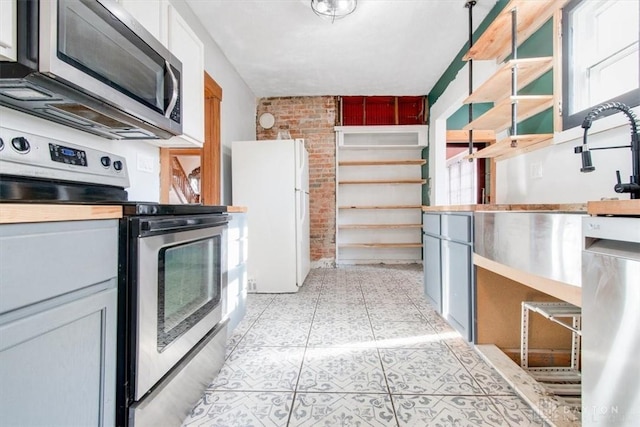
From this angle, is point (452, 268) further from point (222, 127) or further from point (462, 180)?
point (462, 180)

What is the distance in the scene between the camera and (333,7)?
2.41 metres

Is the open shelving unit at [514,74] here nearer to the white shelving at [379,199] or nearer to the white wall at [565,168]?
the white wall at [565,168]

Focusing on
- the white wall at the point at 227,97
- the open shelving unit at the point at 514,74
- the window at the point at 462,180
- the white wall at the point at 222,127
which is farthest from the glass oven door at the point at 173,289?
the window at the point at 462,180

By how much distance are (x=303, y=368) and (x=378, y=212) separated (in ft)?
11.3

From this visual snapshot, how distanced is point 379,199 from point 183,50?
3.59m

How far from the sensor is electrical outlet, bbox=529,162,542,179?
6.22ft

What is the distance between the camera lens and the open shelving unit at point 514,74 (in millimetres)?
1787

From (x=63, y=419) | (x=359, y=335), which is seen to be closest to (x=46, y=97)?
(x=63, y=419)

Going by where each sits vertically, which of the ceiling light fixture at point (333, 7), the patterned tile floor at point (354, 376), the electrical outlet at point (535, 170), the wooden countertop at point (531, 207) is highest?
the ceiling light fixture at point (333, 7)

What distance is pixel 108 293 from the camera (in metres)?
0.89

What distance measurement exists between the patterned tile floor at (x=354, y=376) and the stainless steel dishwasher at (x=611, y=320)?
0.52 m

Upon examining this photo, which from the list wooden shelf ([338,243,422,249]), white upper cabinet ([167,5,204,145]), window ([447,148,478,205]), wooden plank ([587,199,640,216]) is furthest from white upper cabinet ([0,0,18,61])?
window ([447,148,478,205])

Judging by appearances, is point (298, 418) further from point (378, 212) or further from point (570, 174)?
point (378, 212)

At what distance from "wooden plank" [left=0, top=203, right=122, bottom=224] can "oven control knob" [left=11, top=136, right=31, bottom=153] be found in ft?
1.43
